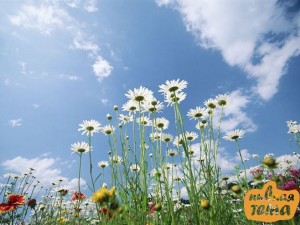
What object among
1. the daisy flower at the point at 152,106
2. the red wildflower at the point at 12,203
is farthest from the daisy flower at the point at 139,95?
the red wildflower at the point at 12,203

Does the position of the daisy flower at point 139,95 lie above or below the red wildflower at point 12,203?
above

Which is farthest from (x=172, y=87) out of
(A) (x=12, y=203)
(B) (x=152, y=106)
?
(A) (x=12, y=203)

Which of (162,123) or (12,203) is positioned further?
(162,123)

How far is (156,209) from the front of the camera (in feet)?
6.34

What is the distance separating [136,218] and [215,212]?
535 millimetres

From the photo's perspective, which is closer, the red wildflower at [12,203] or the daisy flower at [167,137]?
the red wildflower at [12,203]

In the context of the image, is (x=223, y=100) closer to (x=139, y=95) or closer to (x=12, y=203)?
(x=139, y=95)

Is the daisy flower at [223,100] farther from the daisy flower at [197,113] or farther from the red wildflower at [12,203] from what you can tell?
the red wildflower at [12,203]

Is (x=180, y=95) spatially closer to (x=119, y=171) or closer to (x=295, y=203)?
(x=119, y=171)

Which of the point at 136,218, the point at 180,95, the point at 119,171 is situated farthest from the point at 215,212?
the point at 180,95

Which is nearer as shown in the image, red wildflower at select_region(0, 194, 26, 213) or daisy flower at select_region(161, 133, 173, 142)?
red wildflower at select_region(0, 194, 26, 213)

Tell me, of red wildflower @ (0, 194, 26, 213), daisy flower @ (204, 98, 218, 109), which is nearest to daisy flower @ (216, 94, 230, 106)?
daisy flower @ (204, 98, 218, 109)

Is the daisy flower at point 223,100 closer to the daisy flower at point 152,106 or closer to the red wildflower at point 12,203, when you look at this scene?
the daisy flower at point 152,106

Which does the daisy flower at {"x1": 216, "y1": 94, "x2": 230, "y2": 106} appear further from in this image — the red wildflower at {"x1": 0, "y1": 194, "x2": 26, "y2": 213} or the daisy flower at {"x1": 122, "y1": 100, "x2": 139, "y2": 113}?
the red wildflower at {"x1": 0, "y1": 194, "x2": 26, "y2": 213}
